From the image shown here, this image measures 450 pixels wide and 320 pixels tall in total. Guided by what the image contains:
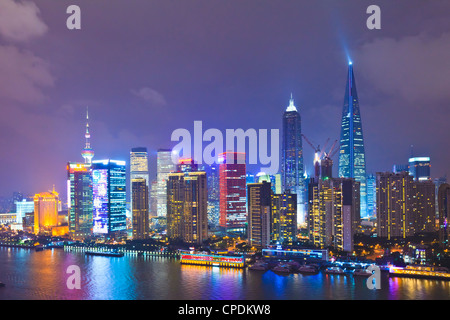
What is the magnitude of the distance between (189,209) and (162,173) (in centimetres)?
2191

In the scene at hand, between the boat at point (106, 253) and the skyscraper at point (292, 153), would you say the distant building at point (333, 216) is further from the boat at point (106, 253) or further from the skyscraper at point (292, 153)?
the skyscraper at point (292, 153)

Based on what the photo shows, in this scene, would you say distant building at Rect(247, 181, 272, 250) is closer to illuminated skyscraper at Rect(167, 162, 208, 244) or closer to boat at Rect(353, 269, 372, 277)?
illuminated skyscraper at Rect(167, 162, 208, 244)

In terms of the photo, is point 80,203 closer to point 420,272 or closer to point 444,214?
point 420,272

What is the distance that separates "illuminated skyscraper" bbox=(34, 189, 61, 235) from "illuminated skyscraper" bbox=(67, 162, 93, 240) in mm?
3725

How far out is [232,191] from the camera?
105 feet

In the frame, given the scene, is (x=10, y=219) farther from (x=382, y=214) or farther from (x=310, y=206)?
(x=382, y=214)

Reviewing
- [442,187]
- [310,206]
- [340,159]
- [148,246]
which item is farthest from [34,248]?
[340,159]

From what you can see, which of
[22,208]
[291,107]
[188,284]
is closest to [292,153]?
[291,107]

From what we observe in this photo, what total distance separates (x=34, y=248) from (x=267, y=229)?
13613 mm

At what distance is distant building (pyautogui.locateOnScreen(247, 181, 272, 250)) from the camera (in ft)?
65.2

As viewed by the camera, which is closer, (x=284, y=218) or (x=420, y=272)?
(x=420, y=272)

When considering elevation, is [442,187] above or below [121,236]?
above

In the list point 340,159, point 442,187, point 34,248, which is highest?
point 340,159

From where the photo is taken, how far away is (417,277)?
1323 cm
